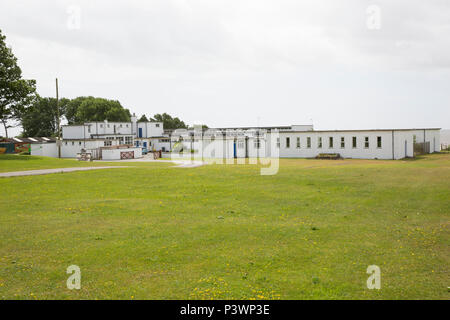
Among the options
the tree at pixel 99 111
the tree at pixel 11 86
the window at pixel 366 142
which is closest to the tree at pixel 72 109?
the tree at pixel 99 111

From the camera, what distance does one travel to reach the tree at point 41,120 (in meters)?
118

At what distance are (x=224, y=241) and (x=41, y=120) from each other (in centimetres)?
12062

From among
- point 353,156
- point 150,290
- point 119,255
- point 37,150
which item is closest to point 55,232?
point 119,255

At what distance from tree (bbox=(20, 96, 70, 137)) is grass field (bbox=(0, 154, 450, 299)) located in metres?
103

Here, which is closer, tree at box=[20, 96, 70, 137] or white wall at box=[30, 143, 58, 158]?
white wall at box=[30, 143, 58, 158]

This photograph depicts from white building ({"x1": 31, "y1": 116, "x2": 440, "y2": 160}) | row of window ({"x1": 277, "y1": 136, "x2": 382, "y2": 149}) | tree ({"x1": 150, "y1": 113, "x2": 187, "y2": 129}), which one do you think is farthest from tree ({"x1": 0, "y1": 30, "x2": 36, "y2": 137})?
tree ({"x1": 150, "y1": 113, "x2": 187, "y2": 129})

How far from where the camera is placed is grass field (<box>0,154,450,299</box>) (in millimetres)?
9141

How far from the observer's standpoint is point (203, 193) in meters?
23.1

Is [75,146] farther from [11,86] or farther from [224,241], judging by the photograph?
[224,241]

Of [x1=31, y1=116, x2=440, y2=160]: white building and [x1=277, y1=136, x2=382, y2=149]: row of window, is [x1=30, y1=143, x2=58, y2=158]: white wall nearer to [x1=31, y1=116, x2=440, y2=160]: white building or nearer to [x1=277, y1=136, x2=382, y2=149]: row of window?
[x1=31, y1=116, x2=440, y2=160]: white building

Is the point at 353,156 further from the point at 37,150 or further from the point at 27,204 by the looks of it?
the point at 37,150

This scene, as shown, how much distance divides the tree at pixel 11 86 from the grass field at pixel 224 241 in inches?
1080
